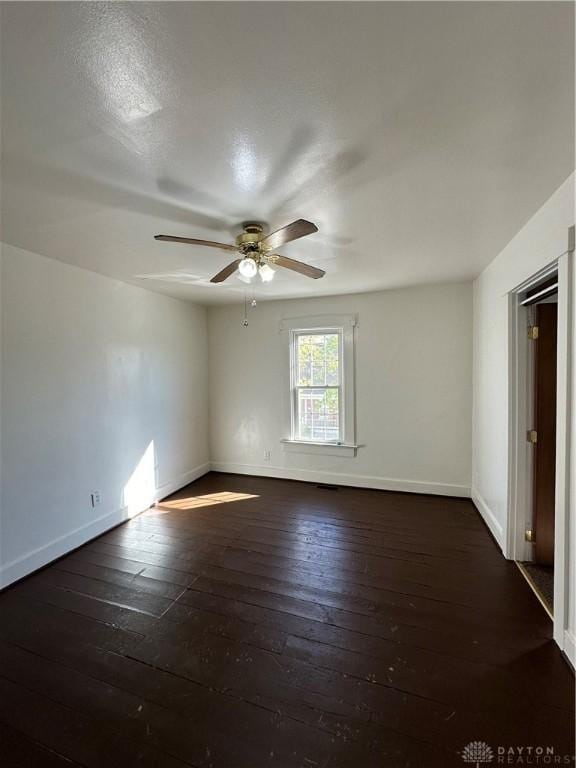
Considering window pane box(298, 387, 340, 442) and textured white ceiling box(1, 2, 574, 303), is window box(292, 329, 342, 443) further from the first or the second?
textured white ceiling box(1, 2, 574, 303)

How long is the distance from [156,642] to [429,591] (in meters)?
1.79

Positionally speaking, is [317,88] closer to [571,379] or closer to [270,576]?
[571,379]

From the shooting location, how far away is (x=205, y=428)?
5.00 m

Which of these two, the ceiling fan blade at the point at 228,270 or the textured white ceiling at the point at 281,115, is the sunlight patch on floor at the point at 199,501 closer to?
the ceiling fan blade at the point at 228,270

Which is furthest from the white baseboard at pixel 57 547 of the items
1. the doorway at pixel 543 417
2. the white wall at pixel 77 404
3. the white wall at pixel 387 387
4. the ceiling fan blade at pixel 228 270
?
the doorway at pixel 543 417

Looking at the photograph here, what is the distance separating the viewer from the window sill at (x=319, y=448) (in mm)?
4281

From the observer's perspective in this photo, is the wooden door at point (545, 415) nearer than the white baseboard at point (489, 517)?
Yes

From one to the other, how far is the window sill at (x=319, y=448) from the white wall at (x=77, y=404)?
1520mm

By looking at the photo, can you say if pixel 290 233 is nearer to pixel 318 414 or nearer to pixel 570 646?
pixel 570 646

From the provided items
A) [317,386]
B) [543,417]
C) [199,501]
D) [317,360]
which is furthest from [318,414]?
[543,417]

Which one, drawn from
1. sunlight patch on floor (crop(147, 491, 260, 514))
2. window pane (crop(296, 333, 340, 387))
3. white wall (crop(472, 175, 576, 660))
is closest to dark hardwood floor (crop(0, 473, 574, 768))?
white wall (crop(472, 175, 576, 660))

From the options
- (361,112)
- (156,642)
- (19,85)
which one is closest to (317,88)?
(361,112)

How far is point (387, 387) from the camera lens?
409 cm

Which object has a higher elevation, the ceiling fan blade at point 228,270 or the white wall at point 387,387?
the ceiling fan blade at point 228,270
